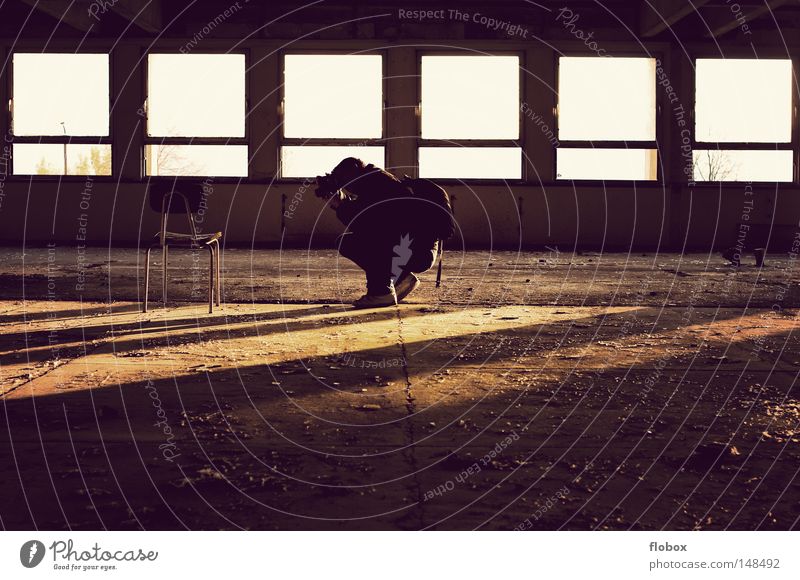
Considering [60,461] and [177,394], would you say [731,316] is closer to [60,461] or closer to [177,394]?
[177,394]

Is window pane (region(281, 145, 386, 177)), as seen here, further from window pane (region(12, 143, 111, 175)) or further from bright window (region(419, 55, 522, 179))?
window pane (region(12, 143, 111, 175))

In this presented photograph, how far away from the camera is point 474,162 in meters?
12.4

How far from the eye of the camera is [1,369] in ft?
11.4

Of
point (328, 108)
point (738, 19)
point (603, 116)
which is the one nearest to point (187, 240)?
point (328, 108)

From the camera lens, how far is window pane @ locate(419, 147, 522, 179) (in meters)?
12.4

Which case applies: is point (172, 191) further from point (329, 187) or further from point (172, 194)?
point (329, 187)

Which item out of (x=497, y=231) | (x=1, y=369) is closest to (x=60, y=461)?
(x=1, y=369)

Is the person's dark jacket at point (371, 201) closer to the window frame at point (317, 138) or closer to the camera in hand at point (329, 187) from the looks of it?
the camera in hand at point (329, 187)

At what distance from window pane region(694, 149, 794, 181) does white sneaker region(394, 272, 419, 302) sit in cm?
776

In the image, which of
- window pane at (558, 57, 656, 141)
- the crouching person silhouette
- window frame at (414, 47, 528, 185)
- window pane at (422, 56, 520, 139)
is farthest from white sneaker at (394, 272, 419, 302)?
window pane at (558, 57, 656, 141)

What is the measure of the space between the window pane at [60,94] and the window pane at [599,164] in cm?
636

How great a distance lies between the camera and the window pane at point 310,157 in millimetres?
12406

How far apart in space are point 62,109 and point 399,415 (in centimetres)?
1103

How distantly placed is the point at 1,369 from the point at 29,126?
32.9 ft
